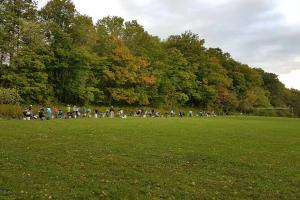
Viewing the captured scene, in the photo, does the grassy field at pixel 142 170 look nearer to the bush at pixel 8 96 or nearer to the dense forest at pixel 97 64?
the bush at pixel 8 96

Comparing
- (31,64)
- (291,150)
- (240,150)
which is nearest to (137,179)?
(240,150)

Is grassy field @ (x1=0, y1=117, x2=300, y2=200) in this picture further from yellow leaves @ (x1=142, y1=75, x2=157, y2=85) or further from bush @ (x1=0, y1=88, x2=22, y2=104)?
yellow leaves @ (x1=142, y1=75, x2=157, y2=85)

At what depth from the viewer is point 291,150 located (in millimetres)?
17688

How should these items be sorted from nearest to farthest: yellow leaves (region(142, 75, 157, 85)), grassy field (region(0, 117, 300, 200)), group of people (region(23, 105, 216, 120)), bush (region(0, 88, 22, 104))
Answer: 1. grassy field (region(0, 117, 300, 200))
2. group of people (region(23, 105, 216, 120))
3. bush (region(0, 88, 22, 104))
4. yellow leaves (region(142, 75, 157, 85))

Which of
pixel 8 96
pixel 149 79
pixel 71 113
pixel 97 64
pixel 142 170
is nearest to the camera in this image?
pixel 142 170

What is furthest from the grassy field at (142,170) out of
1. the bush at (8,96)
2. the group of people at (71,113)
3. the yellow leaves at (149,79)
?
the yellow leaves at (149,79)

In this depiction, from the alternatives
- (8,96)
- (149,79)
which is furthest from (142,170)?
(149,79)

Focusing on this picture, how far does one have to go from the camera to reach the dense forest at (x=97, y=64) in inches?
2008

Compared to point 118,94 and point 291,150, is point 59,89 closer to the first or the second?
point 118,94

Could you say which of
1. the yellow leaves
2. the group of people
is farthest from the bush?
the yellow leaves

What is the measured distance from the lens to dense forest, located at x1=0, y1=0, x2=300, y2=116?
167 ft

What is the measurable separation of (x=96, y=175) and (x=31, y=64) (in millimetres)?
43003

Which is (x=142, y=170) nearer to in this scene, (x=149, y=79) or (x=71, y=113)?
(x=71, y=113)

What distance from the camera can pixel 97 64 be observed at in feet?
197
